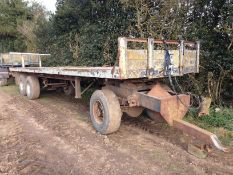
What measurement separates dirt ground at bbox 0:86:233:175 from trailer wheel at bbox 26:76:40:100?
7.88 feet

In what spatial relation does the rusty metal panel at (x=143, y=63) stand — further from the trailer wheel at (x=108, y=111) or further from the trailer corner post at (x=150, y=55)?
the trailer wheel at (x=108, y=111)

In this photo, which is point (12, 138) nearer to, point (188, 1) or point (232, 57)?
point (232, 57)

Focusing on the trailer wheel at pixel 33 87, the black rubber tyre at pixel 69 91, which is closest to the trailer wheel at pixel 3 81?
the trailer wheel at pixel 33 87

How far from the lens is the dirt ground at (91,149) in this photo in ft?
12.6

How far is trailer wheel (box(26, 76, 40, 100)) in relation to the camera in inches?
360

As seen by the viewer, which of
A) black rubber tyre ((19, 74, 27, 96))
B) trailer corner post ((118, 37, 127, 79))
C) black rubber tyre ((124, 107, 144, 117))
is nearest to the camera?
trailer corner post ((118, 37, 127, 79))

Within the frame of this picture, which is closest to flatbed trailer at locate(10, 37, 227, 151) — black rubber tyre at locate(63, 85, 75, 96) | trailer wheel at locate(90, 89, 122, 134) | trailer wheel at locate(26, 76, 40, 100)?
trailer wheel at locate(90, 89, 122, 134)

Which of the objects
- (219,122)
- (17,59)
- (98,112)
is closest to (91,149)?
(98,112)

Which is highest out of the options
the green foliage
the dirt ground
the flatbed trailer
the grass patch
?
the green foliage

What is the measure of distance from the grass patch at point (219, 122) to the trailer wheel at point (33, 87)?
5.49 metres

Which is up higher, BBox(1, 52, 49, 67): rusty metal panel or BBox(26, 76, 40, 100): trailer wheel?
BBox(1, 52, 49, 67): rusty metal panel

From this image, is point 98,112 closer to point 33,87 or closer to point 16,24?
point 33,87

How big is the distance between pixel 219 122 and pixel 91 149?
297cm

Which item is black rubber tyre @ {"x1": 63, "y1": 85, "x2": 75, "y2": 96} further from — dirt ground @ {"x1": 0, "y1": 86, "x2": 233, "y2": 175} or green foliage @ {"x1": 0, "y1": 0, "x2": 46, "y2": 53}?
green foliage @ {"x1": 0, "y1": 0, "x2": 46, "y2": 53}
